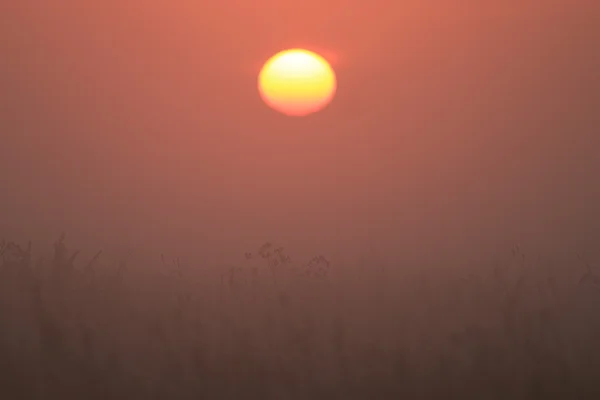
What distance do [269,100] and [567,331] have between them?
187 cm

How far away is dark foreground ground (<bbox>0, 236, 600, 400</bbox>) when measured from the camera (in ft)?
6.69

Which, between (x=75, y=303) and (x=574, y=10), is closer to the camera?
(x=75, y=303)

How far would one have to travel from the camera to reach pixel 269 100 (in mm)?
→ 2529

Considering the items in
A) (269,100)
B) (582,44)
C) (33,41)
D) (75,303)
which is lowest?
(75,303)

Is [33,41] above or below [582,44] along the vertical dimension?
below

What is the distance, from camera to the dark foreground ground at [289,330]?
6.69ft

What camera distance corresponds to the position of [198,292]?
7.32 feet

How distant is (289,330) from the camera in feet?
7.14

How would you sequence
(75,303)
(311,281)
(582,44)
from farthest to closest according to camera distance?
(582,44) → (311,281) → (75,303)

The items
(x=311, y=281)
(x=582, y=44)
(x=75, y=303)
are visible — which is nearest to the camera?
(x=75, y=303)

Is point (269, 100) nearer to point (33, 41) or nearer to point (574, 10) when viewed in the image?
point (33, 41)

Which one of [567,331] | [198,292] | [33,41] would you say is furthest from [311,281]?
[33,41]

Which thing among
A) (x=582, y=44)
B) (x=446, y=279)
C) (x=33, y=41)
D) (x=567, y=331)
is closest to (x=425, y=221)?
(x=446, y=279)

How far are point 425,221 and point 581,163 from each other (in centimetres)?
89
